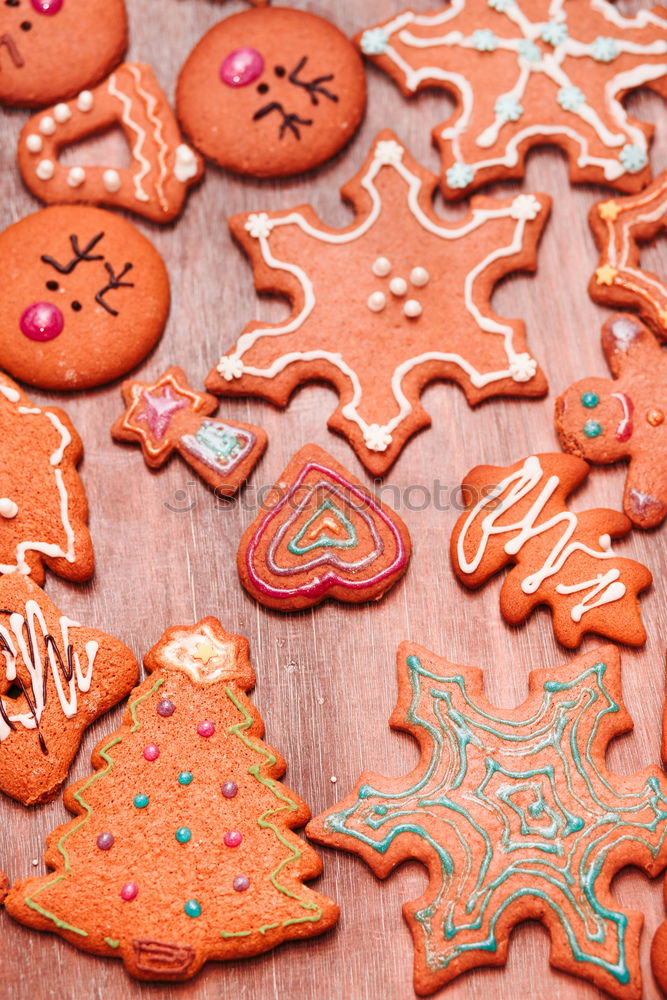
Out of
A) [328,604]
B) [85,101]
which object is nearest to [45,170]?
[85,101]

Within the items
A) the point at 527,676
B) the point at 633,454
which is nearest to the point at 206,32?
the point at 633,454

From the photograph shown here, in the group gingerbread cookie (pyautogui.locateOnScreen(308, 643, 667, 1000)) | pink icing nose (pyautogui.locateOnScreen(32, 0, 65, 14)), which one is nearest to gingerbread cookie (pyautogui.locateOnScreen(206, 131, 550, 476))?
gingerbread cookie (pyautogui.locateOnScreen(308, 643, 667, 1000))

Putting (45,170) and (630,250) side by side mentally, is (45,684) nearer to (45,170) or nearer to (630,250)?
(45,170)

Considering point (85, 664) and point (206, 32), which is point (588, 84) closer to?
point (206, 32)

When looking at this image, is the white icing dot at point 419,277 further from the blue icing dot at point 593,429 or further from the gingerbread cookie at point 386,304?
the blue icing dot at point 593,429

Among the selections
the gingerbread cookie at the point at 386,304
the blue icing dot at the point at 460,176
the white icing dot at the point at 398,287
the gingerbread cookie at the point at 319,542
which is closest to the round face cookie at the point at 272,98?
the gingerbread cookie at the point at 386,304

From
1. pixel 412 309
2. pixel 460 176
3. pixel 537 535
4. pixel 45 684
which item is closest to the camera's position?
pixel 45 684
